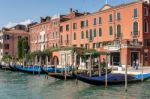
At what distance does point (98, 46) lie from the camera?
42.9 meters

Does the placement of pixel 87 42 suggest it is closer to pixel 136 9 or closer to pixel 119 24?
pixel 119 24

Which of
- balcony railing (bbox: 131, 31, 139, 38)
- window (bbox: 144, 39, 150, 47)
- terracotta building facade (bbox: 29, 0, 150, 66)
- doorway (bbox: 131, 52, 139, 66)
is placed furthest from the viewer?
window (bbox: 144, 39, 150, 47)

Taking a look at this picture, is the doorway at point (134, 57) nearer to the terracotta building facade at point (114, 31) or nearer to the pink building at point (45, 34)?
the terracotta building facade at point (114, 31)

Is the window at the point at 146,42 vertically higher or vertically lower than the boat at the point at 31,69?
higher

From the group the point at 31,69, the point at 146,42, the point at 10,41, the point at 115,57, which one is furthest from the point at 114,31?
the point at 10,41

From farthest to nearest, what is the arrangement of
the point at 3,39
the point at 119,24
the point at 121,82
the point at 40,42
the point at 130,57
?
the point at 3,39, the point at 40,42, the point at 119,24, the point at 130,57, the point at 121,82

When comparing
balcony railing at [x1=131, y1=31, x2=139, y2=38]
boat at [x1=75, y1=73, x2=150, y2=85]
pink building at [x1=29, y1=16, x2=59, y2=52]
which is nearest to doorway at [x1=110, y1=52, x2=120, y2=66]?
balcony railing at [x1=131, y1=31, x2=139, y2=38]

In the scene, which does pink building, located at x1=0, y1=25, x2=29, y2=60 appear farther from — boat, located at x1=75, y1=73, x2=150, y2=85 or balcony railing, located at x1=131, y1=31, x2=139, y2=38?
boat, located at x1=75, y1=73, x2=150, y2=85

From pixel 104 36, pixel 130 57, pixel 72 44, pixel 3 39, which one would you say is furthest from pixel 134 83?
pixel 3 39

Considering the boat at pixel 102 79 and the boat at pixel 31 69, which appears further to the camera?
the boat at pixel 31 69

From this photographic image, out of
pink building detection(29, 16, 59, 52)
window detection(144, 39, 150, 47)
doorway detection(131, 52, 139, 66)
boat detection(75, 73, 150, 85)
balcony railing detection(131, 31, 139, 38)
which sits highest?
pink building detection(29, 16, 59, 52)

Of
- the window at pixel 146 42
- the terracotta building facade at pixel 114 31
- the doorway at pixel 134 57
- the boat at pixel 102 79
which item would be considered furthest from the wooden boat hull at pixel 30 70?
the boat at pixel 102 79

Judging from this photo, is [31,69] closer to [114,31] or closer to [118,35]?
[114,31]

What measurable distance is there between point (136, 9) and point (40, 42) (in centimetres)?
2278
